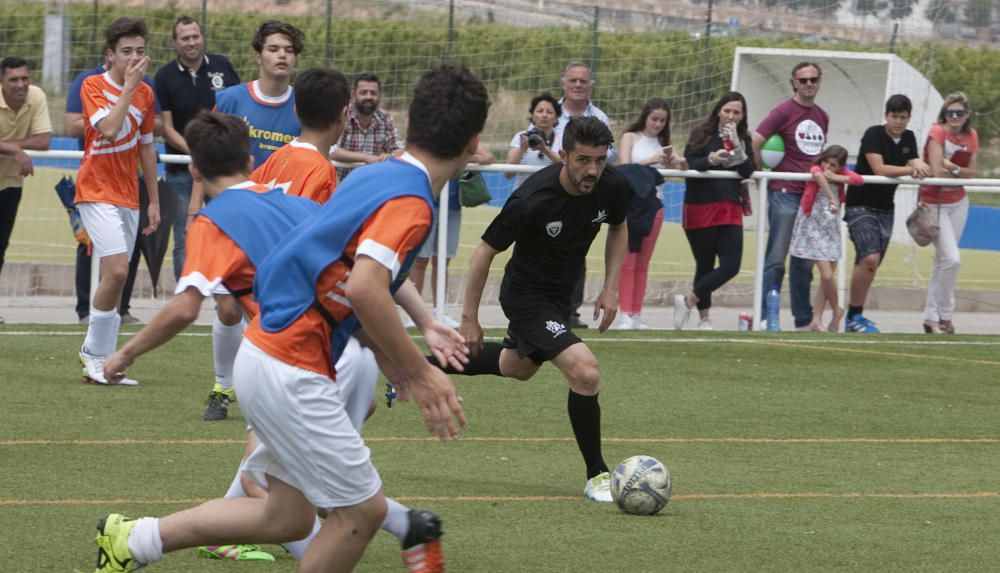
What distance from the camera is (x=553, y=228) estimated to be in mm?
7234

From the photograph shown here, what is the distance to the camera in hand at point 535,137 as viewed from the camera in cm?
1247

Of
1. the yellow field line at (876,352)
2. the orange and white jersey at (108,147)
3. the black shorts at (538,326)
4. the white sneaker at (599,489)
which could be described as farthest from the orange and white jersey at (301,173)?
the yellow field line at (876,352)

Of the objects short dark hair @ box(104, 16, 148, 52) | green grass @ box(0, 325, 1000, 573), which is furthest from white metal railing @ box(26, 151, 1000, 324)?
short dark hair @ box(104, 16, 148, 52)

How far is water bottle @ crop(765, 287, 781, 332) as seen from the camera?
1327 cm

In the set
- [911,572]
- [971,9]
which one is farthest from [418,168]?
[971,9]

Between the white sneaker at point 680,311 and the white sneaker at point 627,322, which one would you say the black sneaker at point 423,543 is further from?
the white sneaker at point 680,311

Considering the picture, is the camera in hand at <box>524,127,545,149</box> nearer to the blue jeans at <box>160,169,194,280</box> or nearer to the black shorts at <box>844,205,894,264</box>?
the blue jeans at <box>160,169,194,280</box>

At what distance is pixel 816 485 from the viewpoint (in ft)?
23.8

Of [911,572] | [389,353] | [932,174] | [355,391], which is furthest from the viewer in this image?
[932,174]

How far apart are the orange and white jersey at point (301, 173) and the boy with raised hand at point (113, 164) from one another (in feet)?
9.96

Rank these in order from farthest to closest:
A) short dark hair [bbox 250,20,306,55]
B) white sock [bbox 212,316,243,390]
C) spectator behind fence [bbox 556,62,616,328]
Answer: spectator behind fence [bbox 556,62,616,328] → short dark hair [bbox 250,20,306,55] → white sock [bbox 212,316,243,390]

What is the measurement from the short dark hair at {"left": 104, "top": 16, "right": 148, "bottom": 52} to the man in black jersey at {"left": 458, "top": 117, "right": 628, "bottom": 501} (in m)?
3.17

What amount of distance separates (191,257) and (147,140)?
510 centimetres

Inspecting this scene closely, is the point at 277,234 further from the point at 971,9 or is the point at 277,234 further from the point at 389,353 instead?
the point at 971,9
